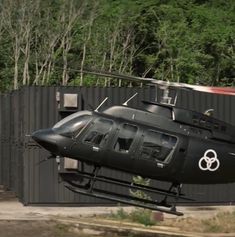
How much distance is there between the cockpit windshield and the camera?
11.2 m

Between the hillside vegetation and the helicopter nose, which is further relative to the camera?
the hillside vegetation

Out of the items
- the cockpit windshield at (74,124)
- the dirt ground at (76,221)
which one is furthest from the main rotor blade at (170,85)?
the dirt ground at (76,221)

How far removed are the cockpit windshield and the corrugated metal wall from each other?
4.19 m

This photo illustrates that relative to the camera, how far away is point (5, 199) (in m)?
17.4

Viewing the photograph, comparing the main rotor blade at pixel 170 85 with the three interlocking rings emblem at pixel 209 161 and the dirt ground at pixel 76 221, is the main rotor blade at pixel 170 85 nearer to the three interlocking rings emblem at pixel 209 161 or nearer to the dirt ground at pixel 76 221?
the three interlocking rings emblem at pixel 209 161

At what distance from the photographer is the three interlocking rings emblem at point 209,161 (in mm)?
11359

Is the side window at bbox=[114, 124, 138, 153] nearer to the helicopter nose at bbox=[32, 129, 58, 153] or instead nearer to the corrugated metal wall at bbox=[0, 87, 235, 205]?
the helicopter nose at bbox=[32, 129, 58, 153]

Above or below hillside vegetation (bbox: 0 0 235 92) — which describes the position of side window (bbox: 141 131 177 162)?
below

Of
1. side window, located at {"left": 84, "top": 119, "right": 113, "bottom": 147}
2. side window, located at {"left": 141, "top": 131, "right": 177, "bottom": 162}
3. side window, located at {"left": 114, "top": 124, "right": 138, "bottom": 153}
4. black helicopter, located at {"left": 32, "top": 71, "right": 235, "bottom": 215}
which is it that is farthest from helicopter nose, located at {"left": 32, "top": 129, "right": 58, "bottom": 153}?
side window, located at {"left": 141, "top": 131, "right": 177, "bottom": 162}

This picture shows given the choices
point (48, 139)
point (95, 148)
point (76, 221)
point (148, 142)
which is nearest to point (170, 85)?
A: point (148, 142)

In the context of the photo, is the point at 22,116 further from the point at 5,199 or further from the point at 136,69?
the point at 136,69

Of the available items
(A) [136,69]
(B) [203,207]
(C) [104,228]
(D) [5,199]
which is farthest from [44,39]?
(C) [104,228]

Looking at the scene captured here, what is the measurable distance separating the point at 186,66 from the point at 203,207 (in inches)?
686

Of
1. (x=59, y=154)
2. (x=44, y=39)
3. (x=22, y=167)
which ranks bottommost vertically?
(x=22, y=167)
